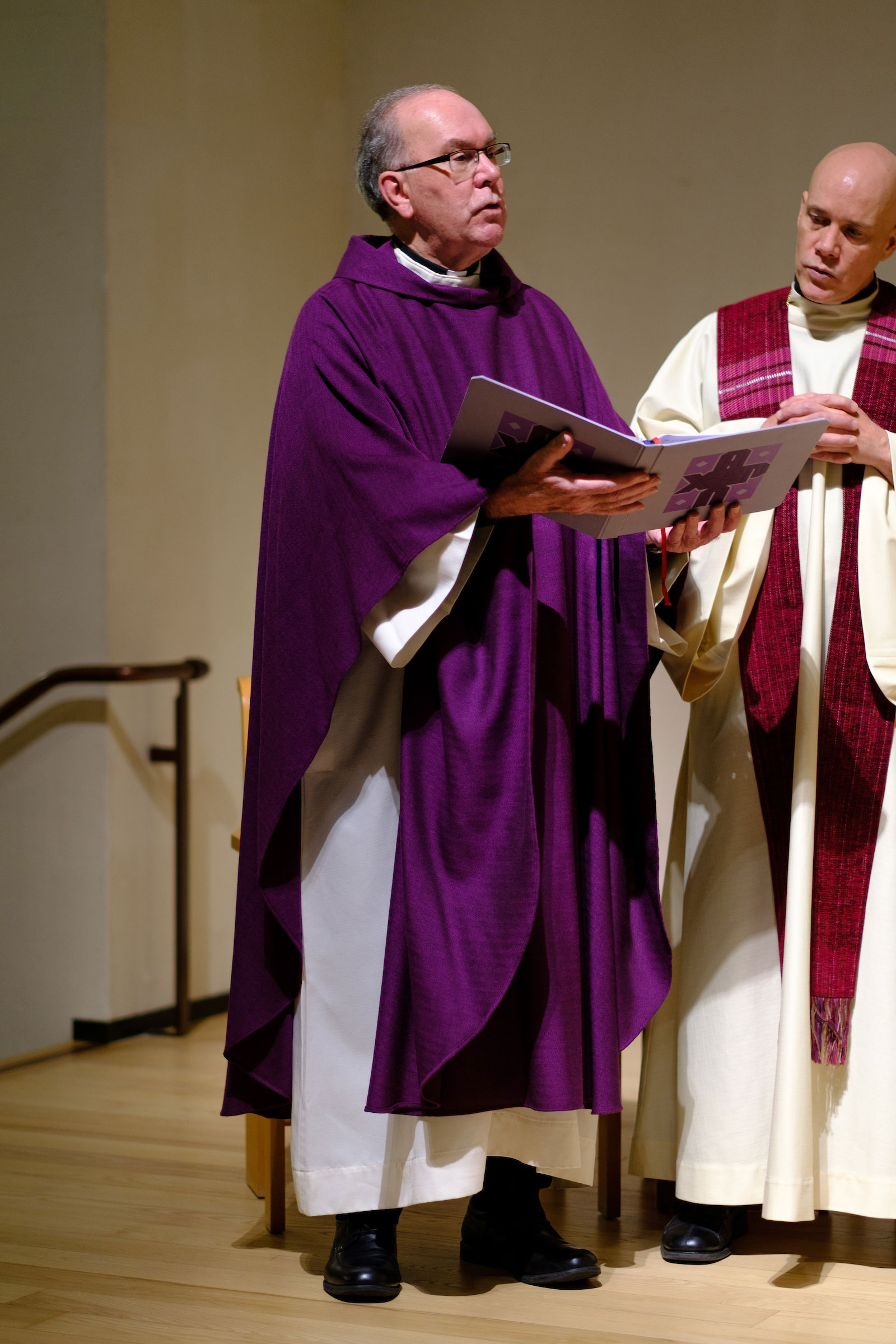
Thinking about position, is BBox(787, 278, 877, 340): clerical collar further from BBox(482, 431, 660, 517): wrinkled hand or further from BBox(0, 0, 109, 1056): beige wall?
BBox(0, 0, 109, 1056): beige wall

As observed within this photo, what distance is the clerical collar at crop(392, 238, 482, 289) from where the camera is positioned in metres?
2.49

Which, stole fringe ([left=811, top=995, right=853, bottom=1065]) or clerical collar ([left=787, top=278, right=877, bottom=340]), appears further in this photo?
clerical collar ([left=787, top=278, right=877, bottom=340])

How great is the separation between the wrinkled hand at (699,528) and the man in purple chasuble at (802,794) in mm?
173

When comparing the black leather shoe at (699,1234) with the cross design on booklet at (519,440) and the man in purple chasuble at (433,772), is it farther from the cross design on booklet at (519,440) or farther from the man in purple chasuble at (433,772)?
the cross design on booklet at (519,440)

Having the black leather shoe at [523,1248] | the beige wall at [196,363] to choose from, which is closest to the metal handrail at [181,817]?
the beige wall at [196,363]

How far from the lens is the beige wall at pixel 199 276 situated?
428cm

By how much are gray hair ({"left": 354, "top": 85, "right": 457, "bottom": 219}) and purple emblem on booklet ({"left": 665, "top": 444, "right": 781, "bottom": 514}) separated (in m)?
0.70

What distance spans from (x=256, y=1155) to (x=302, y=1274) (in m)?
0.43

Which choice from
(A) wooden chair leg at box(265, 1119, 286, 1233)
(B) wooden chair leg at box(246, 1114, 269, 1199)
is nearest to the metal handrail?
(B) wooden chair leg at box(246, 1114, 269, 1199)

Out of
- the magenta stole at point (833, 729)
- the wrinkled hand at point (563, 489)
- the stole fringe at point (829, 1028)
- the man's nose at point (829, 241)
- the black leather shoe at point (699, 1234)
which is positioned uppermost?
the man's nose at point (829, 241)

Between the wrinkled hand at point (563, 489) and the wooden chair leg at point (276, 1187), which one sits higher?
the wrinkled hand at point (563, 489)

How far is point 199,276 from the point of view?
15.1 ft

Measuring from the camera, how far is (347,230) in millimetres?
5289

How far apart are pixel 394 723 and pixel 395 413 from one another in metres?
0.48
